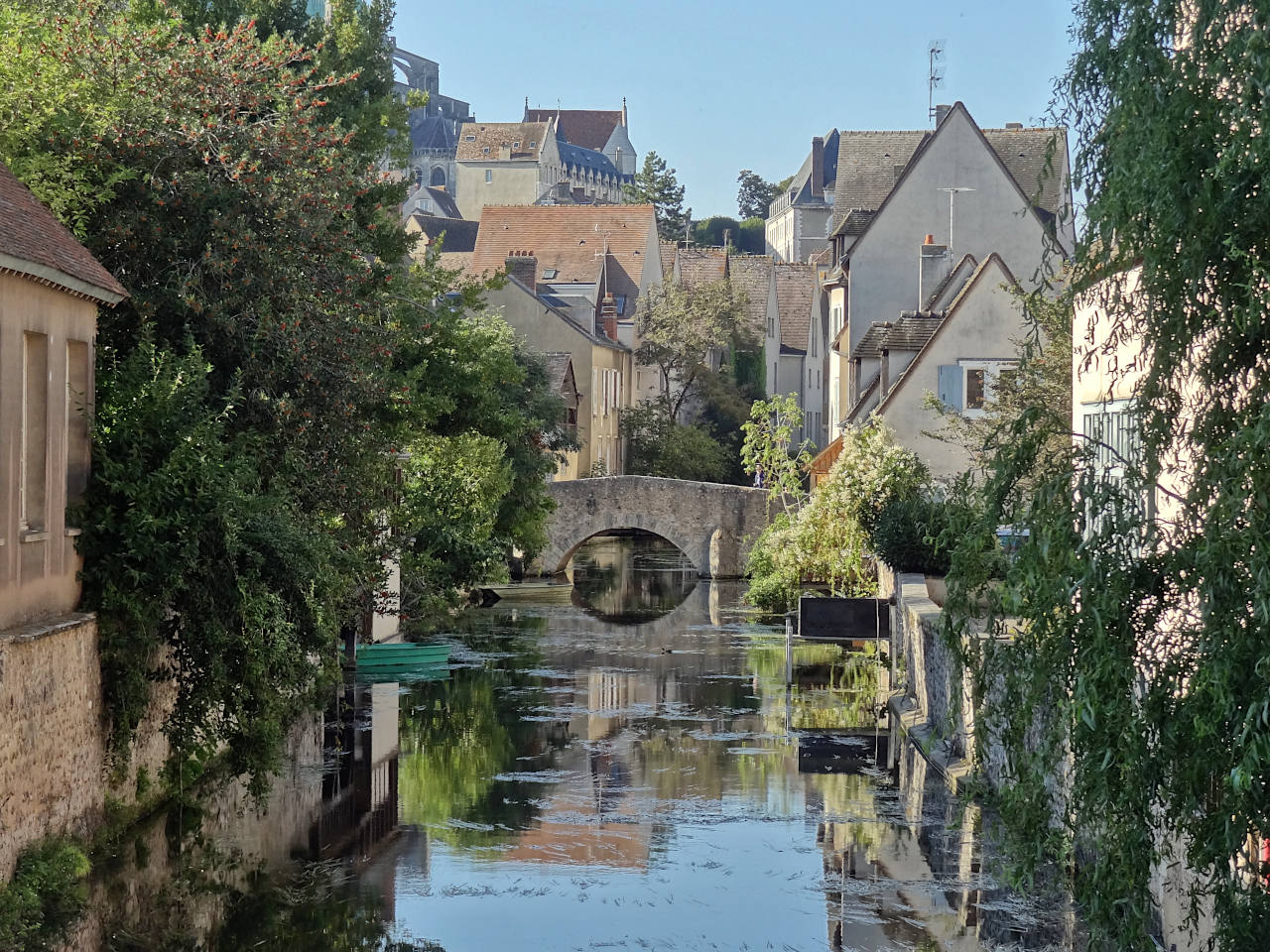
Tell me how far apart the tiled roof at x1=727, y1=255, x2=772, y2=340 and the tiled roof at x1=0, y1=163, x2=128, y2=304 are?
5571 cm

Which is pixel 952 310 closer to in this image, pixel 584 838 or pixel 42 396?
pixel 584 838

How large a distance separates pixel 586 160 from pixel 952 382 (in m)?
103

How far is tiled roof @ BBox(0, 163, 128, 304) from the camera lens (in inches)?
486

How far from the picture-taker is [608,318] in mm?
64375

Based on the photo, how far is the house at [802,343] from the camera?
225 feet

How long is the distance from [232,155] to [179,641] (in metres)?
5.19

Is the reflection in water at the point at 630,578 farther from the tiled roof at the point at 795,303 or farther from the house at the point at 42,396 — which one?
the house at the point at 42,396

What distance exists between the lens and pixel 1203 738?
6.79 meters

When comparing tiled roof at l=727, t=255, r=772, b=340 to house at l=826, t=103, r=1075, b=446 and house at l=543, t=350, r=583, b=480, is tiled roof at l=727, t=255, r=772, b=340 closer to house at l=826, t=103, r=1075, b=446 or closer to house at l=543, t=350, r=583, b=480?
house at l=543, t=350, r=583, b=480

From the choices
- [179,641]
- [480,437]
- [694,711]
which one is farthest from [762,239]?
[179,641]

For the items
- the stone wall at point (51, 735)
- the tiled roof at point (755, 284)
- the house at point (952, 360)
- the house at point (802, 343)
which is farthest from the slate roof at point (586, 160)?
the stone wall at point (51, 735)

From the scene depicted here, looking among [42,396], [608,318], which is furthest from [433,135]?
[42,396]

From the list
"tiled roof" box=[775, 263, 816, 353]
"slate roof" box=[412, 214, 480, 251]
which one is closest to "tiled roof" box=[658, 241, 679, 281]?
"tiled roof" box=[775, 263, 816, 353]

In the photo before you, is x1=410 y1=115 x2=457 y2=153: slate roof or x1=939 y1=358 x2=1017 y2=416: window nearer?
x1=939 y1=358 x2=1017 y2=416: window
